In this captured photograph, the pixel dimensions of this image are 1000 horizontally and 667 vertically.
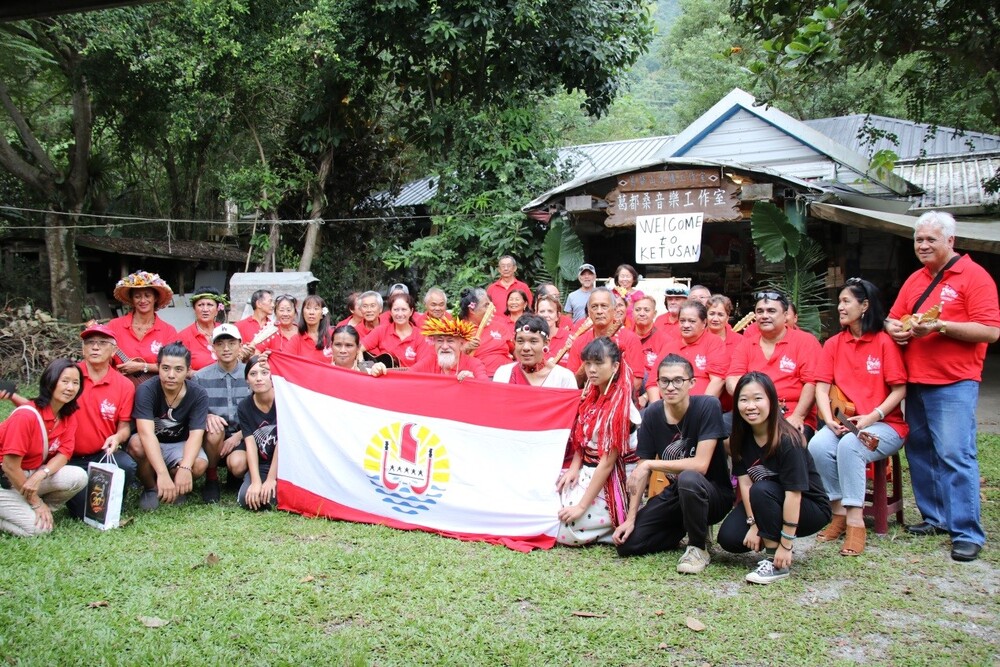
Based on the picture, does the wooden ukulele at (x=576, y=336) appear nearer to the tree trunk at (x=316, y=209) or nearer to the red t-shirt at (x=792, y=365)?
the red t-shirt at (x=792, y=365)

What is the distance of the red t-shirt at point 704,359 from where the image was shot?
593 cm

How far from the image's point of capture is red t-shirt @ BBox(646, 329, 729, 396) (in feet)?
19.4

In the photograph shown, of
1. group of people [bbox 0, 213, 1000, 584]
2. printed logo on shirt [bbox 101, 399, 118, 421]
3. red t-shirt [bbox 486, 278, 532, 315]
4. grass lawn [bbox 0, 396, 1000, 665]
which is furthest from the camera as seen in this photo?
red t-shirt [bbox 486, 278, 532, 315]

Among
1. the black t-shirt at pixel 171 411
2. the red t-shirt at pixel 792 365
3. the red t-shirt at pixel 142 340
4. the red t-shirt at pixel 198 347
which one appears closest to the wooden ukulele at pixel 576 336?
the red t-shirt at pixel 792 365

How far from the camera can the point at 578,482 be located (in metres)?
5.00

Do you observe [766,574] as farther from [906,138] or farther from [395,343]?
[906,138]

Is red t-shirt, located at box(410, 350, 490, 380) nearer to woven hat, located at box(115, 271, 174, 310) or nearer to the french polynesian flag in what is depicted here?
the french polynesian flag

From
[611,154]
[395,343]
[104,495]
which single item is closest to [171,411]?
[104,495]

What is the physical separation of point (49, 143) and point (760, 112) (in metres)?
16.1

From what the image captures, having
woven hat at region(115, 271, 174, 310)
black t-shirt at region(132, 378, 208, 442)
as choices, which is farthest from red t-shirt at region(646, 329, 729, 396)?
woven hat at region(115, 271, 174, 310)

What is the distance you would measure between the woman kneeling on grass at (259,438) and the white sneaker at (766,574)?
3331mm

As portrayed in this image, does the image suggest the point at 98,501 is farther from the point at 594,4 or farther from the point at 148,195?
the point at 148,195

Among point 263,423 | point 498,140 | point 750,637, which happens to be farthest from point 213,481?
point 498,140

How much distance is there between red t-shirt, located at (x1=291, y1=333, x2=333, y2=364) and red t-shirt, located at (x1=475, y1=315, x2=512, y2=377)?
1318 mm
